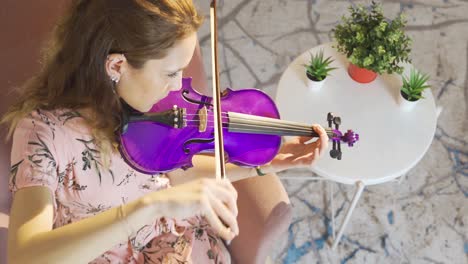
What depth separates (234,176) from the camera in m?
1.27

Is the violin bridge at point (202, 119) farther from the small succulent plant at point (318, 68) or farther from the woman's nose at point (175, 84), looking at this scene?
the small succulent plant at point (318, 68)

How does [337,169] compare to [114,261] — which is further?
[337,169]

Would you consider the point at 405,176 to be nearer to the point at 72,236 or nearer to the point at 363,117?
the point at 363,117

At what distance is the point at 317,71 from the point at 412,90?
0.30m

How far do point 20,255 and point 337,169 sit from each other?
0.93 m

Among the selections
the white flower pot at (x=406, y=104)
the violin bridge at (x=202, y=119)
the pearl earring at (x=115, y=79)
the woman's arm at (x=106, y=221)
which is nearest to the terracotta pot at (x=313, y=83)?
the white flower pot at (x=406, y=104)

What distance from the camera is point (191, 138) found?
3.87ft

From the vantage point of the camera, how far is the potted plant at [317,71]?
1.60m

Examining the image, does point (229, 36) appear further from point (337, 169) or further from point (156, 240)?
point (156, 240)

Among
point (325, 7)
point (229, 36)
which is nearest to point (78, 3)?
point (229, 36)

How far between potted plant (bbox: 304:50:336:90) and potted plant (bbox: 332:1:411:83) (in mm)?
77

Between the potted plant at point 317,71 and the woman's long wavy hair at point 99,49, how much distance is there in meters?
0.70

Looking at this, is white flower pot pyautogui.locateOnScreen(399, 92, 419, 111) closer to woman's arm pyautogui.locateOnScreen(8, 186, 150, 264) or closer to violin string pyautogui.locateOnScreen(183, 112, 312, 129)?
violin string pyautogui.locateOnScreen(183, 112, 312, 129)

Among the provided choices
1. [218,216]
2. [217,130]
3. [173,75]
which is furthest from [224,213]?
[173,75]
